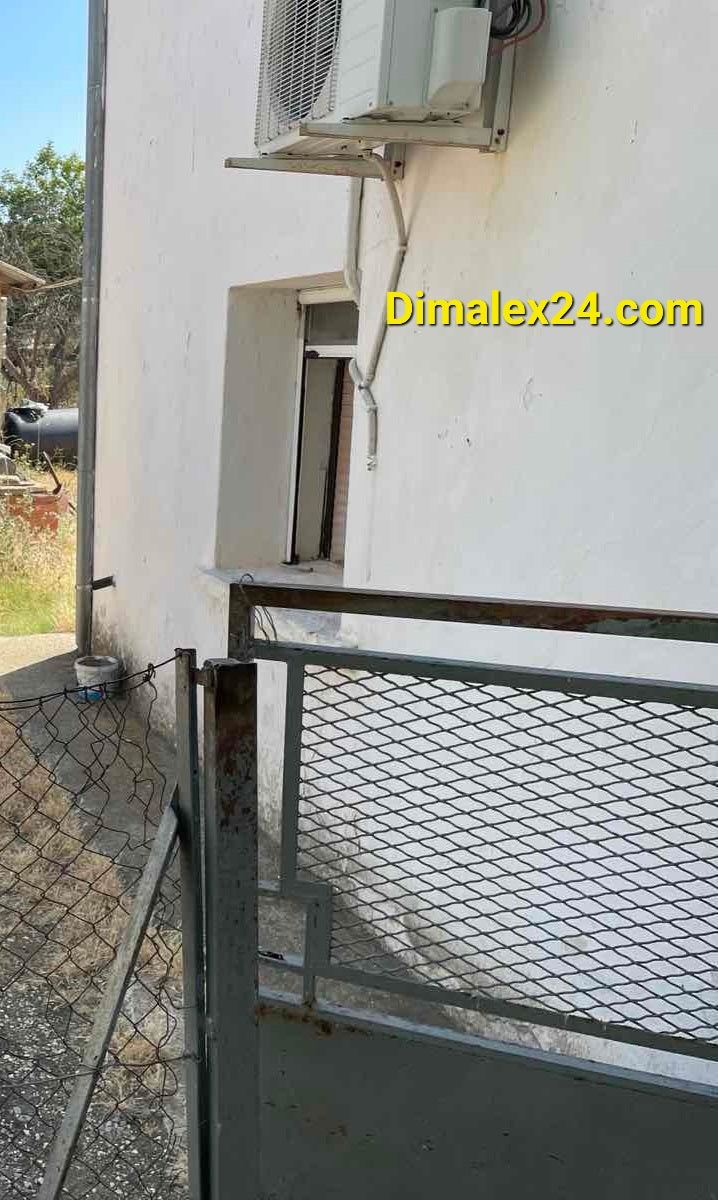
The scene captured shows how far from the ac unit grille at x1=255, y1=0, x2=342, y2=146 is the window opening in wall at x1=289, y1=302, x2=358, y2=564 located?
5.15 feet

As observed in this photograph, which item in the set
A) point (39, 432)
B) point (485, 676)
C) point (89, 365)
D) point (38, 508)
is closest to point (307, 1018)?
point (485, 676)

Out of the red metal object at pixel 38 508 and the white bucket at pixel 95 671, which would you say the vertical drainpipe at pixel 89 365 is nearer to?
the white bucket at pixel 95 671

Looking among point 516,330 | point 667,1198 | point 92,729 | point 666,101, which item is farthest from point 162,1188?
point 92,729

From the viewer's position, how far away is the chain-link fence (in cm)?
253

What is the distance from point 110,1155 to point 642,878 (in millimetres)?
1499

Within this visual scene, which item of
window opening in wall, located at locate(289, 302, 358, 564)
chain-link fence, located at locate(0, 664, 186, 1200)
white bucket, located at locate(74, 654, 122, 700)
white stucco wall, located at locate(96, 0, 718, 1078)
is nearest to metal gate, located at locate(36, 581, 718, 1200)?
chain-link fence, located at locate(0, 664, 186, 1200)

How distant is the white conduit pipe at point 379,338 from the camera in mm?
3229

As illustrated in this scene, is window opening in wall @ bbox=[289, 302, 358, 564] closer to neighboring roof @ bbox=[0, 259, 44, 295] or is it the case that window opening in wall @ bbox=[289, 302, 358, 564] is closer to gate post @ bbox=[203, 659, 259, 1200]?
gate post @ bbox=[203, 659, 259, 1200]

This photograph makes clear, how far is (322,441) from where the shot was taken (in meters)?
4.98

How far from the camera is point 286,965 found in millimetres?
1762

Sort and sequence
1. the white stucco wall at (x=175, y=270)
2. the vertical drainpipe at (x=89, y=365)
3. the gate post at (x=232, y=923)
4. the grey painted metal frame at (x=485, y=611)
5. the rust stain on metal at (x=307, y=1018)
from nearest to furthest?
the grey painted metal frame at (x=485, y=611) → the gate post at (x=232, y=923) → the rust stain on metal at (x=307, y=1018) → the white stucco wall at (x=175, y=270) → the vertical drainpipe at (x=89, y=365)

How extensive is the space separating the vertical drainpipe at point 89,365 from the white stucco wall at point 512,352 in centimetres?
126

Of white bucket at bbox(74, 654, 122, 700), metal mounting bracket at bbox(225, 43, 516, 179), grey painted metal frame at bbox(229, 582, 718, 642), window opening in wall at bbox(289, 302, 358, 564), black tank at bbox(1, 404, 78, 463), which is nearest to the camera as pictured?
grey painted metal frame at bbox(229, 582, 718, 642)

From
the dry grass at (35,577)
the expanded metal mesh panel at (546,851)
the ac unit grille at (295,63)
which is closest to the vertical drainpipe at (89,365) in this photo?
the dry grass at (35,577)
